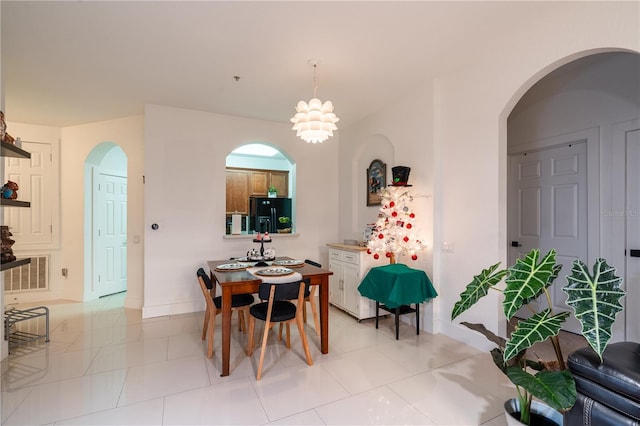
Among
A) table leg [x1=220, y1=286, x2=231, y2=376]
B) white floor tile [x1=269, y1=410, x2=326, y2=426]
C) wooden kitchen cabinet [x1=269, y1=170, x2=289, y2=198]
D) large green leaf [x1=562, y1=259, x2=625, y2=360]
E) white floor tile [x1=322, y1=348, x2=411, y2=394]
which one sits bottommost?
white floor tile [x1=322, y1=348, x2=411, y2=394]

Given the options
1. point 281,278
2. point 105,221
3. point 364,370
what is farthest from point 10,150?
point 364,370

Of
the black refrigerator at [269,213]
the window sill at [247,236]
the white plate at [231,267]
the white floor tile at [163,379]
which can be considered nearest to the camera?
the white floor tile at [163,379]

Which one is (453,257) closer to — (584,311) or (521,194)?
(521,194)

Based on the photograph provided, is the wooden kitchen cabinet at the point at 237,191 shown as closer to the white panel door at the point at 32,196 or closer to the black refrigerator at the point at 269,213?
the black refrigerator at the point at 269,213

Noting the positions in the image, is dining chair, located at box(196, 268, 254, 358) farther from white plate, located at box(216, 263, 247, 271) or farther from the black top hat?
the black top hat

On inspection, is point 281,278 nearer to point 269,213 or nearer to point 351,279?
point 351,279

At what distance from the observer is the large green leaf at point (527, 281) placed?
1551mm

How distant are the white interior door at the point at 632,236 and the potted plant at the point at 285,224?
4.10 metres

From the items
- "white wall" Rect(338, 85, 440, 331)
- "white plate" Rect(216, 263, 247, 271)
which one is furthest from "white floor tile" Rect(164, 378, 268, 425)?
"white wall" Rect(338, 85, 440, 331)

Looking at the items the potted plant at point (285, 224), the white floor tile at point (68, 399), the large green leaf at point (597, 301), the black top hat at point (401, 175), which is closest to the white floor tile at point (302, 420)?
the white floor tile at point (68, 399)

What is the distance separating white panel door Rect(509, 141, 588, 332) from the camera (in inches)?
127

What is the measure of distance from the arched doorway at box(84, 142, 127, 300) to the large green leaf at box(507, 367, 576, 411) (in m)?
5.70

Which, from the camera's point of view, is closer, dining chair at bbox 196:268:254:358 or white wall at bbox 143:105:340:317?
dining chair at bbox 196:268:254:358

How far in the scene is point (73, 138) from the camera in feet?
15.8
